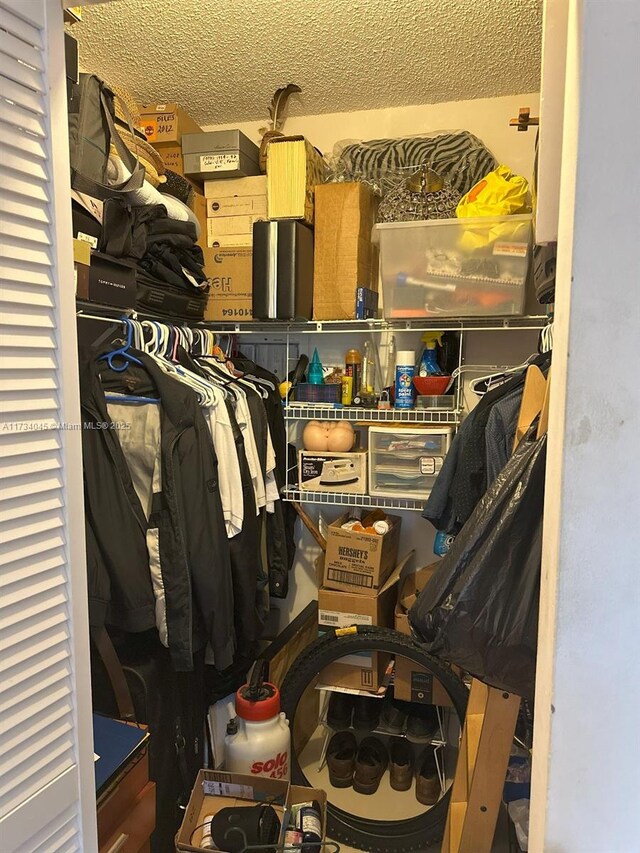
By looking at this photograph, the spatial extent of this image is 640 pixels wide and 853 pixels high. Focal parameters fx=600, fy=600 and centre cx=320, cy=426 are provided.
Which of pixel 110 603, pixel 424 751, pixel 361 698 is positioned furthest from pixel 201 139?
pixel 424 751

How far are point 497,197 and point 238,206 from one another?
3.21 ft

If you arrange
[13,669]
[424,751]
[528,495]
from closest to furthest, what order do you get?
[13,669] → [528,495] → [424,751]

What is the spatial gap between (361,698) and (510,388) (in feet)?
4.85

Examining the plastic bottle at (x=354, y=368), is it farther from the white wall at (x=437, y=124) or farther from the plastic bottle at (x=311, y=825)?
the plastic bottle at (x=311, y=825)

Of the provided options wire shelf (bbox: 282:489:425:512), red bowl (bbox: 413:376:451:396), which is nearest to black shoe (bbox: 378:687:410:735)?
wire shelf (bbox: 282:489:425:512)

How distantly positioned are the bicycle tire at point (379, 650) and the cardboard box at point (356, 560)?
0.52ft

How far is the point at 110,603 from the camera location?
1.65 meters

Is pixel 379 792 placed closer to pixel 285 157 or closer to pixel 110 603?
pixel 110 603

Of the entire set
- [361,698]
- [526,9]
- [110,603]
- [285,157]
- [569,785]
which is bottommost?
[361,698]

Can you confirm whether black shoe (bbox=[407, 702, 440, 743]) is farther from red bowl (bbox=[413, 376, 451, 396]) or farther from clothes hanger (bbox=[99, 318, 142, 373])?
clothes hanger (bbox=[99, 318, 142, 373])

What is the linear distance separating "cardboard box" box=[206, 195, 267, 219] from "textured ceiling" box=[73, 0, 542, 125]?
1.31 feet

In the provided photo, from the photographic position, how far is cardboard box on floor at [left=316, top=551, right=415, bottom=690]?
2.17 metres

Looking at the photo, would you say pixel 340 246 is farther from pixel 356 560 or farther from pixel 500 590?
pixel 500 590

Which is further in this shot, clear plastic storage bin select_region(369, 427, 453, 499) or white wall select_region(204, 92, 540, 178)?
white wall select_region(204, 92, 540, 178)
